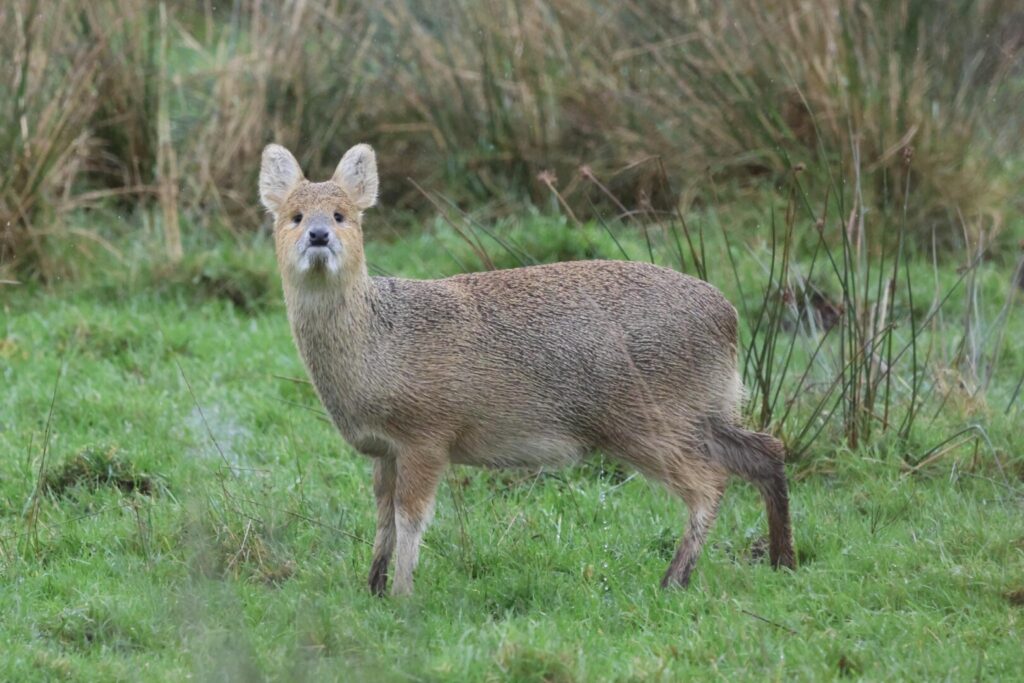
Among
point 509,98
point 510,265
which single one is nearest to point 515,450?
point 510,265

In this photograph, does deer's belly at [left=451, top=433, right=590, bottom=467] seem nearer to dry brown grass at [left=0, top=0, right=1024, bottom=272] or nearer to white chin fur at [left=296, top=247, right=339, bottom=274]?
white chin fur at [left=296, top=247, right=339, bottom=274]

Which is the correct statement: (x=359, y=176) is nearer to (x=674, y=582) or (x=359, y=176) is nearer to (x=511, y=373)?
(x=511, y=373)

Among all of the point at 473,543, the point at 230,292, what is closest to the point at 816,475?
the point at 473,543

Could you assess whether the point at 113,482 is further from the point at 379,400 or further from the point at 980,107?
the point at 980,107

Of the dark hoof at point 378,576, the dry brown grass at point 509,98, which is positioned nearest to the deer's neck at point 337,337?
the dark hoof at point 378,576

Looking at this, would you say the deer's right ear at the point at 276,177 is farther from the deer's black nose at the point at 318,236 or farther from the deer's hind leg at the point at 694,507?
the deer's hind leg at the point at 694,507

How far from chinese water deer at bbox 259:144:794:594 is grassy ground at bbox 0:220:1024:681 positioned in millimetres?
302

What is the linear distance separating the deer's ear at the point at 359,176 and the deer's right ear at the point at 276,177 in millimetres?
171

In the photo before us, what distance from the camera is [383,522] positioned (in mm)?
5797

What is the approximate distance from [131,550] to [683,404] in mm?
2139

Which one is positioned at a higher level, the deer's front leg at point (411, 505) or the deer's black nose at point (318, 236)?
the deer's black nose at point (318, 236)

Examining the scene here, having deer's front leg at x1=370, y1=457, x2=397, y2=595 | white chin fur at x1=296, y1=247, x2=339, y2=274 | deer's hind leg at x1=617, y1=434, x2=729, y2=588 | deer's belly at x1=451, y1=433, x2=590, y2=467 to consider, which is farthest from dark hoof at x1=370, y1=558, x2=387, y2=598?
white chin fur at x1=296, y1=247, x2=339, y2=274

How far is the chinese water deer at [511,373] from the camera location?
5.57 metres

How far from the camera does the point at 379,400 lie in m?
5.55
